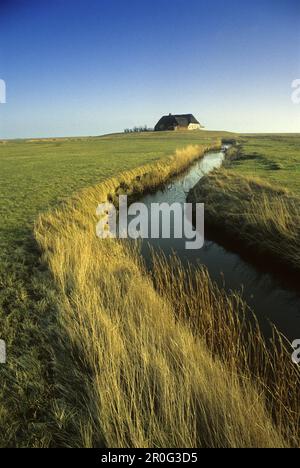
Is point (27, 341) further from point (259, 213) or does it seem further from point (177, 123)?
point (177, 123)

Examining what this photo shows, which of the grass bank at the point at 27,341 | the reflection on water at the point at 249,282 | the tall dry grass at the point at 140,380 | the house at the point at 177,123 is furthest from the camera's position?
the house at the point at 177,123

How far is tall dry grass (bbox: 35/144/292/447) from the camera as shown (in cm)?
294

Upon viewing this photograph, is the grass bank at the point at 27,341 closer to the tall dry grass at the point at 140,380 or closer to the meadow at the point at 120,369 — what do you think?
the meadow at the point at 120,369

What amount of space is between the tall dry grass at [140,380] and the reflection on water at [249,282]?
6.46ft

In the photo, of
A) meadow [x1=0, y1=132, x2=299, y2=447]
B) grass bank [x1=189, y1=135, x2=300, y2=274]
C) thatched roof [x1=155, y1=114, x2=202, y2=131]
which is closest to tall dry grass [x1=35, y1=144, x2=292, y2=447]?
meadow [x1=0, y1=132, x2=299, y2=447]

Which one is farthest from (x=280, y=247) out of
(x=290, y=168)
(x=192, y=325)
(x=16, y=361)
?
(x=290, y=168)

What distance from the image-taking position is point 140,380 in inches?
140

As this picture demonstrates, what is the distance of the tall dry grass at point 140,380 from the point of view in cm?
294

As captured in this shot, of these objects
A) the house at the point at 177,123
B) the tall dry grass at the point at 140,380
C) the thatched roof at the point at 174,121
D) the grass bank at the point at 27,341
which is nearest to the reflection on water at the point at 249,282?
the tall dry grass at the point at 140,380

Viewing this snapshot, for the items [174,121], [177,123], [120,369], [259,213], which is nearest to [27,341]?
[120,369]

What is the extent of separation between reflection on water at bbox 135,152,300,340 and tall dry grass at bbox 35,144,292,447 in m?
1.97

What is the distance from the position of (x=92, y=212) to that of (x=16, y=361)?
8827mm
